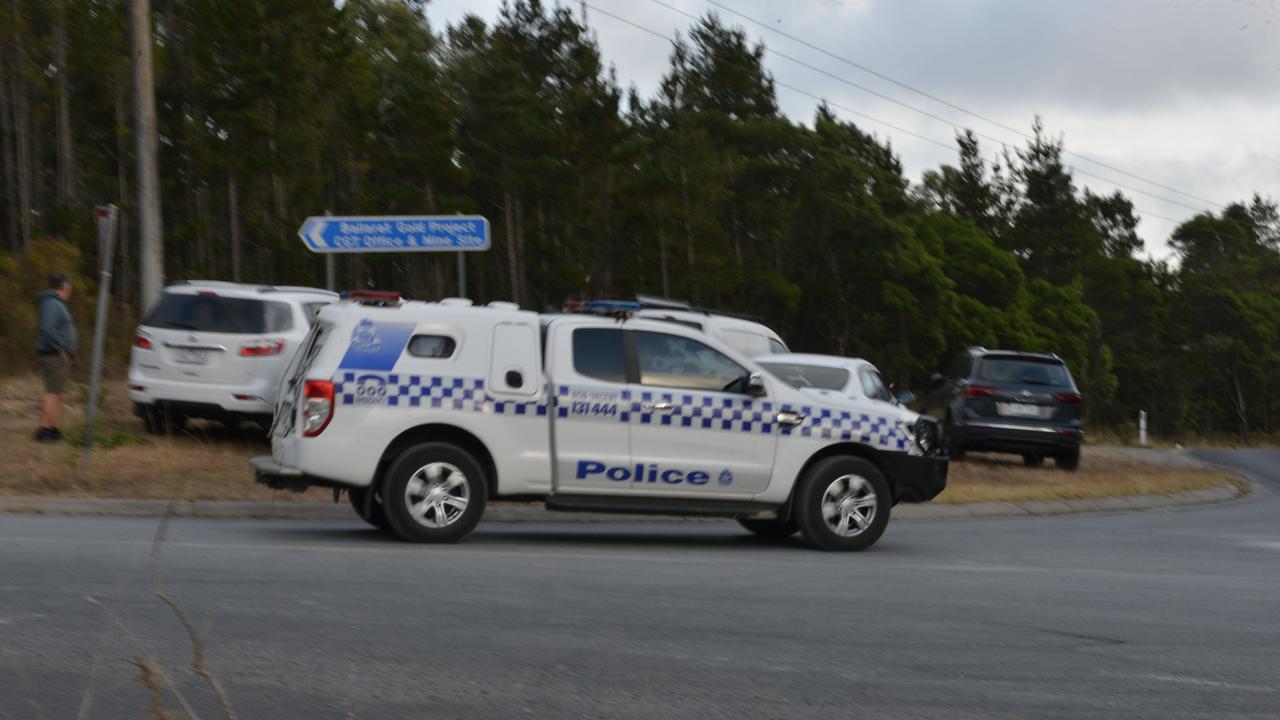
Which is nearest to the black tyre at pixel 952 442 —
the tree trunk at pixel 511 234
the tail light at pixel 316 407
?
the tail light at pixel 316 407

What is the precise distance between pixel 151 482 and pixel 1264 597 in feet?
30.9

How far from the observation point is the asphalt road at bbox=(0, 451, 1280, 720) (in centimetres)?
622

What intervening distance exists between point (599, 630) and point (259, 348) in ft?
34.2

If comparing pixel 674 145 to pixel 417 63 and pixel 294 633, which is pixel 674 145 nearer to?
pixel 417 63

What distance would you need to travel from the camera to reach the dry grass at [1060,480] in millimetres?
19406

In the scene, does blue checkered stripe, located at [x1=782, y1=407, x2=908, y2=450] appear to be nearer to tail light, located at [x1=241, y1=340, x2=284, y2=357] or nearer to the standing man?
tail light, located at [x1=241, y1=340, x2=284, y2=357]

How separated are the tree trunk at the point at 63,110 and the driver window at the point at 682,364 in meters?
45.6

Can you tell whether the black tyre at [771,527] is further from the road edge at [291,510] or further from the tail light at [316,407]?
the tail light at [316,407]

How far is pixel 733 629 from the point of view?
7977mm

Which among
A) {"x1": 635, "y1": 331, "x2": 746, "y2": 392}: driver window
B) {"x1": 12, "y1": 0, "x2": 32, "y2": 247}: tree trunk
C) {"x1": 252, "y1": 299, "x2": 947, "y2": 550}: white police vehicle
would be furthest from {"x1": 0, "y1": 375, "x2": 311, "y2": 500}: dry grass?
{"x1": 12, "y1": 0, "x2": 32, "y2": 247}: tree trunk

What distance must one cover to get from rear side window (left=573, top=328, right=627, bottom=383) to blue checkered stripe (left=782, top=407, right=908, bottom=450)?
1362 millimetres

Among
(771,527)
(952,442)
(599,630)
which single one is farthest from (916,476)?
(952,442)

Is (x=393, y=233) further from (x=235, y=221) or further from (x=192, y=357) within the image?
(x=235, y=221)

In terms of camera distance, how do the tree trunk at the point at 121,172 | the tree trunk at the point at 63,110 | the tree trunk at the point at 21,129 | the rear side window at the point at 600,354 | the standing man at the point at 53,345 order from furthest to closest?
the tree trunk at the point at 121,172, the tree trunk at the point at 63,110, the tree trunk at the point at 21,129, the standing man at the point at 53,345, the rear side window at the point at 600,354
